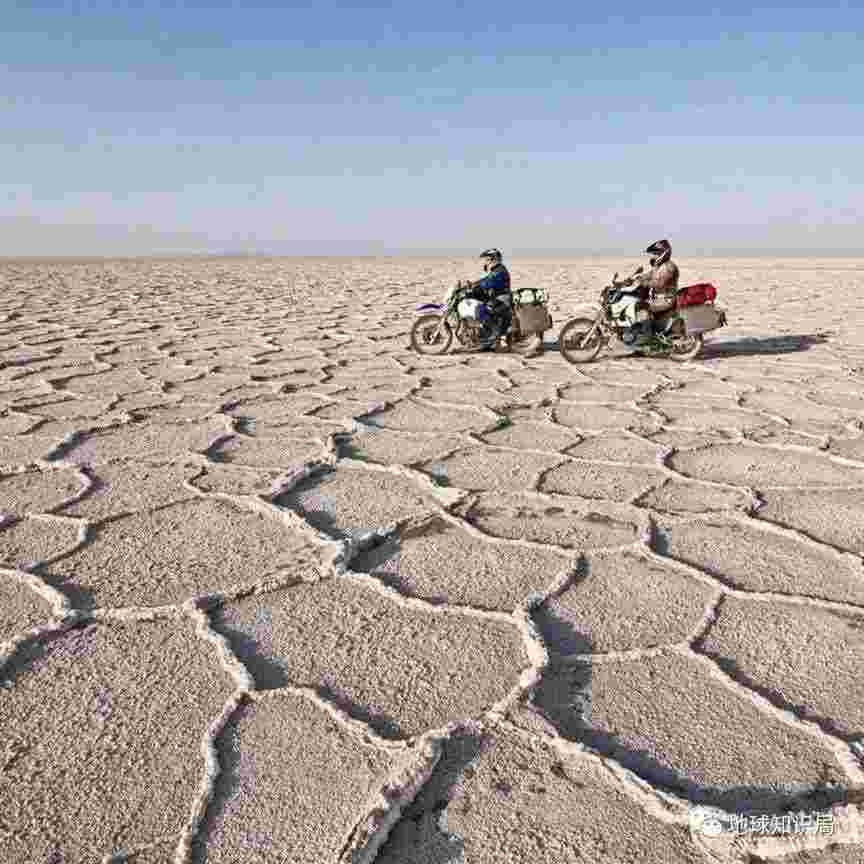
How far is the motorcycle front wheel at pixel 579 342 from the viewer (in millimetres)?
6172

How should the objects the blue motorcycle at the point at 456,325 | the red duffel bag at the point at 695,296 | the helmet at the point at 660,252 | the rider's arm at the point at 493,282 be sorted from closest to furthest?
1. the helmet at the point at 660,252
2. the red duffel bag at the point at 695,296
3. the rider's arm at the point at 493,282
4. the blue motorcycle at the point at 456,325

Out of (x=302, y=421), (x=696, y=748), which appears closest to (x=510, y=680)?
(x=696, y=748)

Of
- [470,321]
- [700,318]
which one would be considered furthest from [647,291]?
[470,321]

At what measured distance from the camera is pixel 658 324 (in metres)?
6.19

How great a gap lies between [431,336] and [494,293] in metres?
0.67

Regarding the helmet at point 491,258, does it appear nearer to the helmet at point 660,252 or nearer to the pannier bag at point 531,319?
the pannier bag at point 531,319

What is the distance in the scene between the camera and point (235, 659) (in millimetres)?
1818

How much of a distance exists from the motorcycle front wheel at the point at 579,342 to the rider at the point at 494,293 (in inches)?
20.8

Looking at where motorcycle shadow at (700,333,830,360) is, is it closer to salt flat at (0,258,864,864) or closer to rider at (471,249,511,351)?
rider at (471,249,511,351)

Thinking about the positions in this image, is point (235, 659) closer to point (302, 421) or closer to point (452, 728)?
point (452, 728)

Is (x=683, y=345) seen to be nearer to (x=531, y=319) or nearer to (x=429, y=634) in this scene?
(x=531, y=319)

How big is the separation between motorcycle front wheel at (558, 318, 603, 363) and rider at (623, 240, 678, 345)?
10.7 inches

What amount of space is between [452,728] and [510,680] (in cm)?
22

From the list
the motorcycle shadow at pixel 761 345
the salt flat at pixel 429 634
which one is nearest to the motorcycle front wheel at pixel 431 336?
the motorcycle shadow at pixel 761 345
